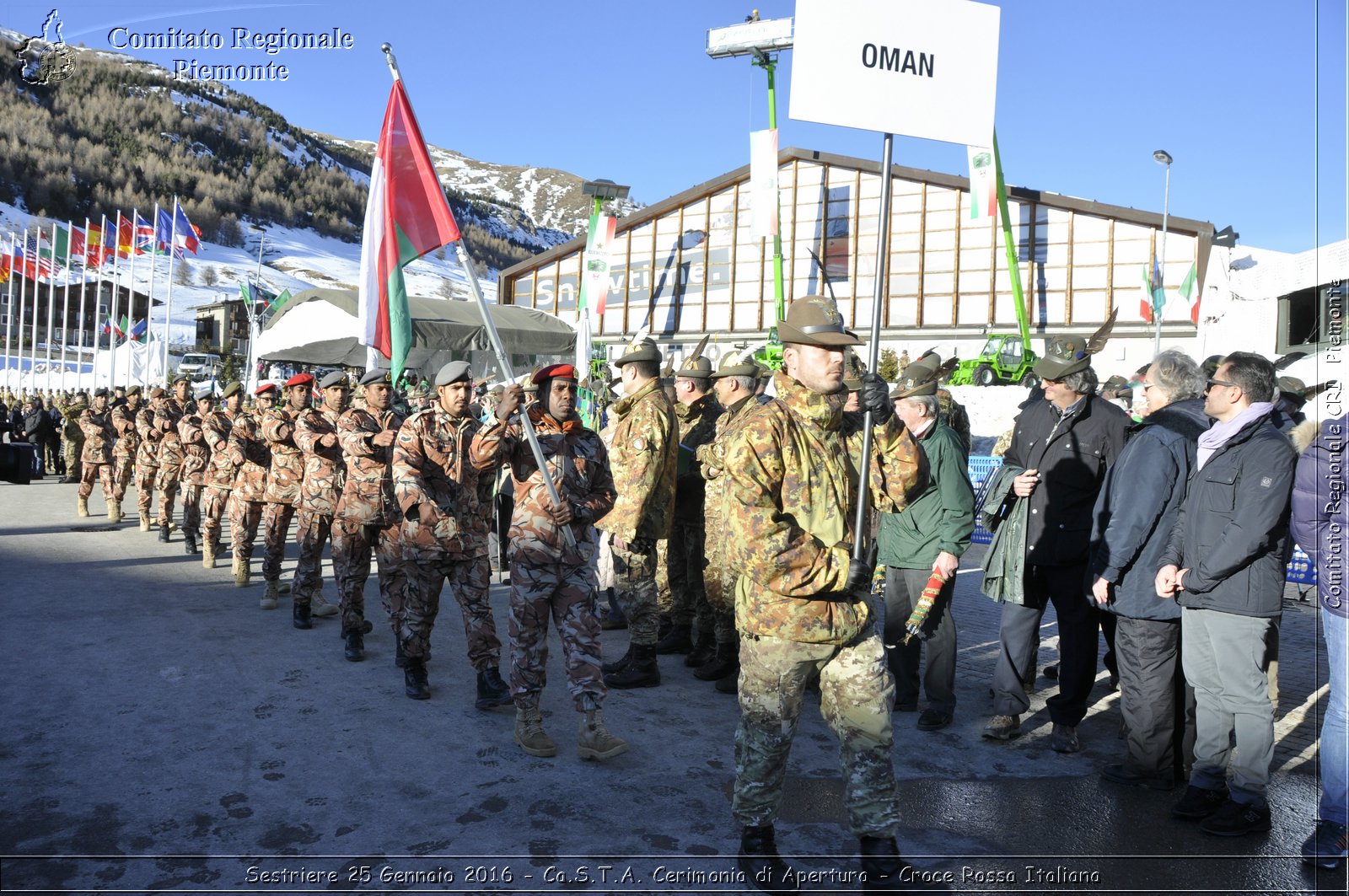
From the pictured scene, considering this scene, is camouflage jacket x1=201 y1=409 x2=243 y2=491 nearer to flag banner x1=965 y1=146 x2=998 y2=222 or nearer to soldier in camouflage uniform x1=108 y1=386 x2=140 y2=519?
soldier in camouflage uniform x1=108 y1=386 x2=140 y2=519

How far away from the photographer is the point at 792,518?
11.0 ft

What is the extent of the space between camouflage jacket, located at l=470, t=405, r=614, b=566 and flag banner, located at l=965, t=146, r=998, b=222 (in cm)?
2474

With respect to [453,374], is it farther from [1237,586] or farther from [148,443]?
[148,443]

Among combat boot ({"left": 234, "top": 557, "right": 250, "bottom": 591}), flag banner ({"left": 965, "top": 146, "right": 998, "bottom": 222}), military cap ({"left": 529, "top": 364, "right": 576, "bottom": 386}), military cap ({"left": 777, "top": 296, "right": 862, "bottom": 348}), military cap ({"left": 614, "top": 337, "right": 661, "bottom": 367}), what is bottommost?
combat boot ({"left": 234, "top": 557, "right": 250, "bottom": 591})

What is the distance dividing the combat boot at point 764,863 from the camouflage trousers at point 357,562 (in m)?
3.36

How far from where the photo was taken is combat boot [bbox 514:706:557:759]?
462 centimetres

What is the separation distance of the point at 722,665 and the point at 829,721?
109 inches

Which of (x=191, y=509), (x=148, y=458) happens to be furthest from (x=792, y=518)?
(x=148, y=458)

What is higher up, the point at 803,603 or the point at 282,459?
the point at 282,459

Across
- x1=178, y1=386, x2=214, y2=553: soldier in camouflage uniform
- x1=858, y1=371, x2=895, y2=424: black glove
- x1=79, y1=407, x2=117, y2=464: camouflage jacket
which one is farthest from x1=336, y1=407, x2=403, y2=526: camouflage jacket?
x1=79, y1=407, x2=117, y2=464: camouflage jacket

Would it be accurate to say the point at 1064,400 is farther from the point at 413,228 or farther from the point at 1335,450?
the point at 413,228

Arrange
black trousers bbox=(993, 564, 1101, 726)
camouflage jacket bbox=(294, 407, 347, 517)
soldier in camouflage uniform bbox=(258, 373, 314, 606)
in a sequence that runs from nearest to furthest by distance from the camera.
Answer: black trousers bbox=(993, 564, 1101, 726)
camouflage jacket bbox=(294, 407, 347, 517)
soldier in camouflage uniform bbox=(258, 373, 314, 606)

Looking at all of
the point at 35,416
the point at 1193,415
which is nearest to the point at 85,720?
the point at 1193,415

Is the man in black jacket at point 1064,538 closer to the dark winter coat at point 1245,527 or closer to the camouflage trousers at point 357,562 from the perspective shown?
the dark winter coat at point 1245,527
